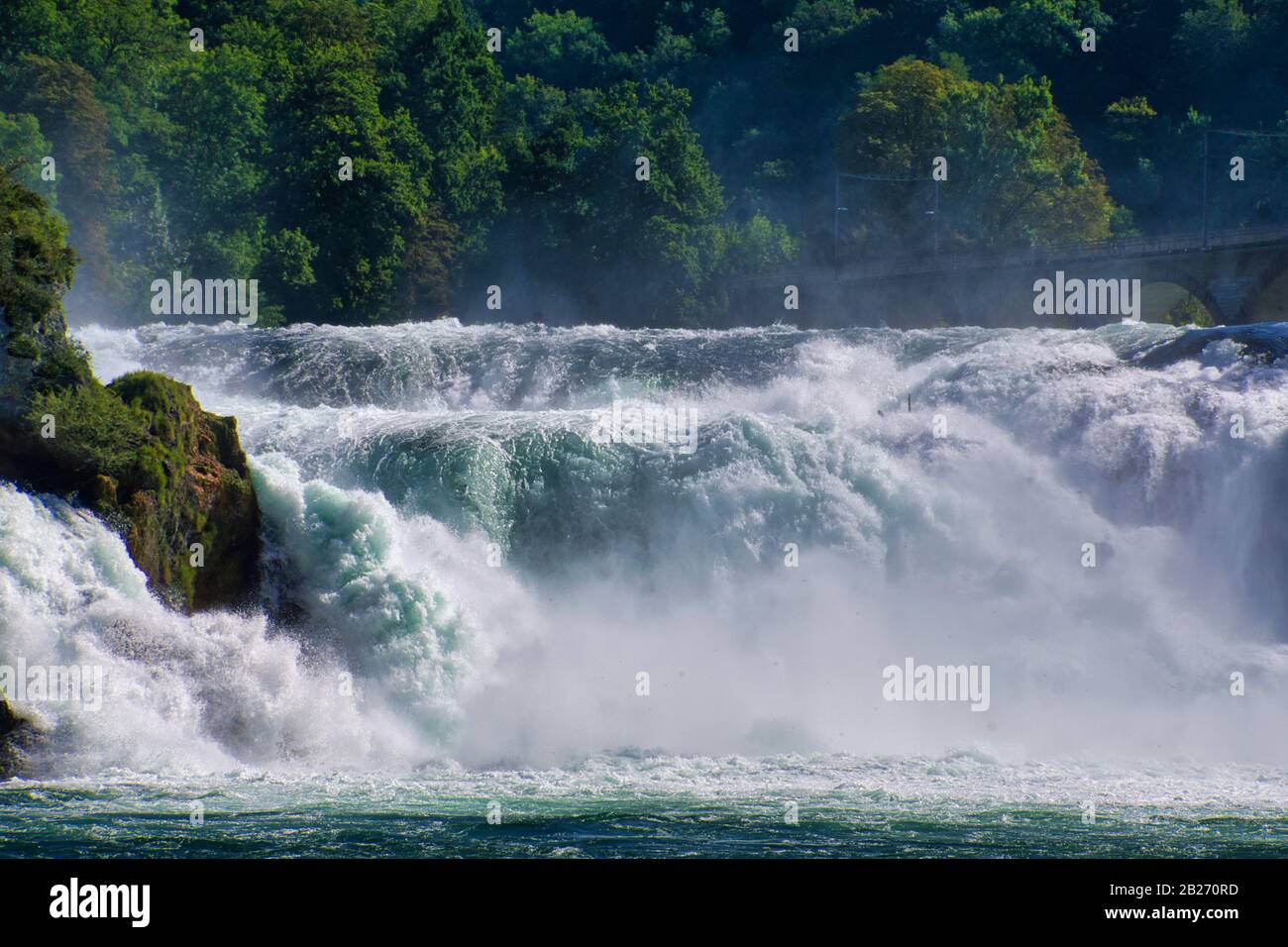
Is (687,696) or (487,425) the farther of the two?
(487,425)

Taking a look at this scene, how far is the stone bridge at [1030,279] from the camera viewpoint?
59.6m

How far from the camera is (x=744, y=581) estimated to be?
1019 inches

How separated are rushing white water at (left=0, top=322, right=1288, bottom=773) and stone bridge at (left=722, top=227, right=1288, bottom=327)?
29063mm

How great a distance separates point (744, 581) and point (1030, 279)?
36.8 m

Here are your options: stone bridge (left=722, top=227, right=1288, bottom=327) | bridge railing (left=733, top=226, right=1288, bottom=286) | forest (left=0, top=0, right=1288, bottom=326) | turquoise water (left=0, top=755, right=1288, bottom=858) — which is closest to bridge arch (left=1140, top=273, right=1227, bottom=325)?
stone bridge (left=722, top=227, right=1288, bottom=327)

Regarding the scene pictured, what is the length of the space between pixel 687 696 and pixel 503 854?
7498 millimetres

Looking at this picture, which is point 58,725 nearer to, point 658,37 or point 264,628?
point 264,628

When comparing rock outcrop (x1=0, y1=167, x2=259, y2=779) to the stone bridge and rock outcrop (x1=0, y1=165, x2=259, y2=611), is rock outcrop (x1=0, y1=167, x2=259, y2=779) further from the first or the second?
the stone bridge

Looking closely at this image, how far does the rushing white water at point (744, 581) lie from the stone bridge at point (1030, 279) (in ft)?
95.4

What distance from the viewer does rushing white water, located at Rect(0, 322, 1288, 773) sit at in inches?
848

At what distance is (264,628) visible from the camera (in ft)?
74.7

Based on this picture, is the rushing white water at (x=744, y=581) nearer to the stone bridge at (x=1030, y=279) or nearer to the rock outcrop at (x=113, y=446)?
the rock outcrop at (x=113, y=446)
